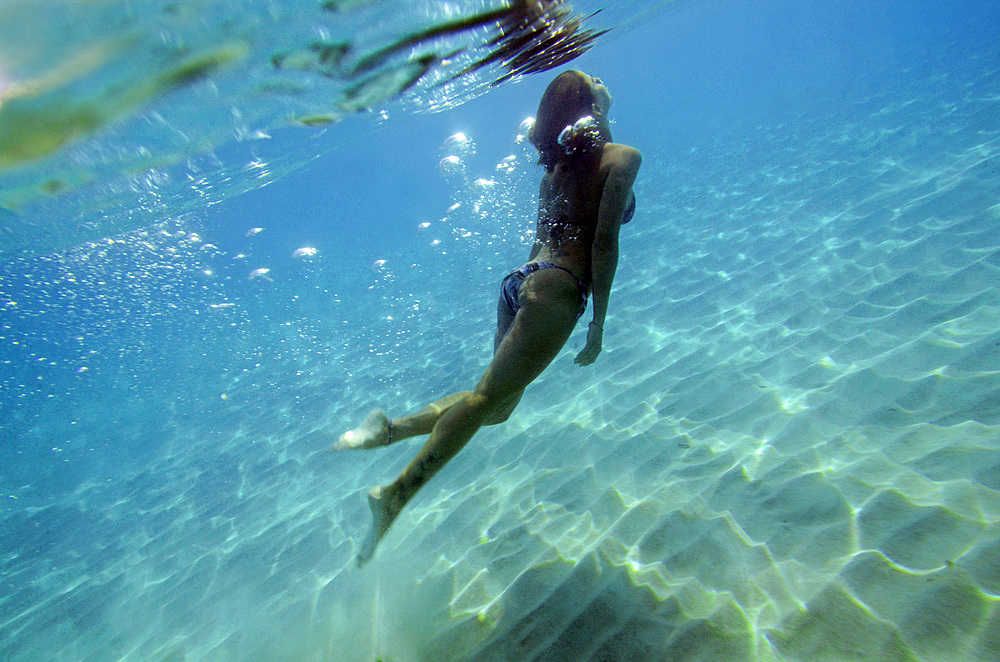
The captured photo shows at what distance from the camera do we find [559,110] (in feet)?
10.5

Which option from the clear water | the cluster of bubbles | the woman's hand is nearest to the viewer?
the clear water

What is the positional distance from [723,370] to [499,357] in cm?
349

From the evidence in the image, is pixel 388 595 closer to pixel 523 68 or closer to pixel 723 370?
pixel 723 370

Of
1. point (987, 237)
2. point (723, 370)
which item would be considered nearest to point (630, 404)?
point (723, 370)

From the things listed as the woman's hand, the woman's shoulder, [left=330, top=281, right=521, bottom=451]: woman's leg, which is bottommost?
the woman's hand

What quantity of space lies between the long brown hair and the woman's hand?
1.28 metres

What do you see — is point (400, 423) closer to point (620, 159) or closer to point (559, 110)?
point (620, 159)

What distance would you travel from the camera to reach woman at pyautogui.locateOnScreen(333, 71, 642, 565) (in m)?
2.53

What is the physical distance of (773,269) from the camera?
7328mm

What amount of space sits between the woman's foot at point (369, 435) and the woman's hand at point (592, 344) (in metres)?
1.49

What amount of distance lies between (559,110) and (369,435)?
2.78 meters

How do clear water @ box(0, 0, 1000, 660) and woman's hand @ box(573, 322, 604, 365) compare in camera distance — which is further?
woman's hand @ box(573, 322, 604, 365)

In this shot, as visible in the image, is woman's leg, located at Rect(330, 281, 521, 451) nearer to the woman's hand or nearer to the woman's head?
the woman's hand

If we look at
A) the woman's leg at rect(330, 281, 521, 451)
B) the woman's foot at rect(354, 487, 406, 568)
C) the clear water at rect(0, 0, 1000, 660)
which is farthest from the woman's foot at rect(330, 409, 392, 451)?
the clear water at rect(0, 0, 1000, 660)
